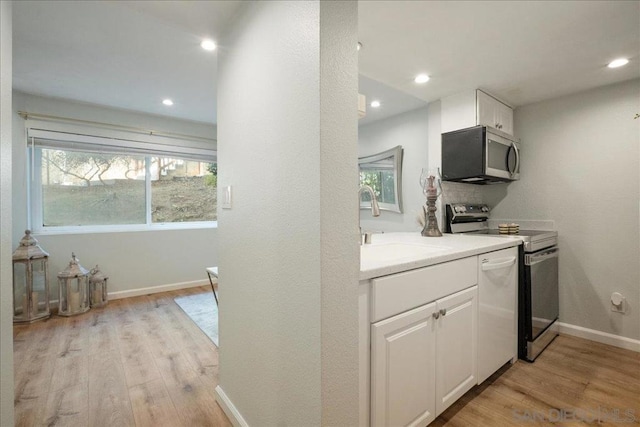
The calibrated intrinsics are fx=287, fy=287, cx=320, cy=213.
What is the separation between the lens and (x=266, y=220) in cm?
121

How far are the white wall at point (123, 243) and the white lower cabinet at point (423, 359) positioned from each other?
358cm

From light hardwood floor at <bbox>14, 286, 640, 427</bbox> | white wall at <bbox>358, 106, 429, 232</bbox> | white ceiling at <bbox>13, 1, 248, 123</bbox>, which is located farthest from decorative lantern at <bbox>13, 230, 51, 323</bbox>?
white wall at <bbox>358, 106, 429, 232</bbox>

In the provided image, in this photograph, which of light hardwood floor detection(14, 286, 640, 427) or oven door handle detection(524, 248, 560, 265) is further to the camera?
oven door handle detection(524, 248, 560, 265)

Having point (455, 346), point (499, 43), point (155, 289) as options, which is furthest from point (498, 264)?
point (155, 289)

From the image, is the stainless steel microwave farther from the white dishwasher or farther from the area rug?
the area rug

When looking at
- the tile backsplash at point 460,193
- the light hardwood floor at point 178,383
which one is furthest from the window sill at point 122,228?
the tile backsplash at point 460,193

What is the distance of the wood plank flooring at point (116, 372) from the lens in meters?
1.57

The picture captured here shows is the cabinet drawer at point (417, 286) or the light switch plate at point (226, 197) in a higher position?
the light switch plate at point (226, 197)

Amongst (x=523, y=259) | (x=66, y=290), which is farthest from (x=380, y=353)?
(x=66, y=290)

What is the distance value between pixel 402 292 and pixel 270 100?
38.0 inches

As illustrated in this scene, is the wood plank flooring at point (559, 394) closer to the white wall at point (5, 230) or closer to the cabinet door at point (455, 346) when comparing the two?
the cabinet door at point (455, 346)

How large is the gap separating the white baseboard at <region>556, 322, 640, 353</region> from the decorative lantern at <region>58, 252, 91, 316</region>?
479 centimetres

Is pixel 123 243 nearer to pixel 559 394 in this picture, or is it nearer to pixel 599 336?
pixel 559 394

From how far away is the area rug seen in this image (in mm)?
2658
